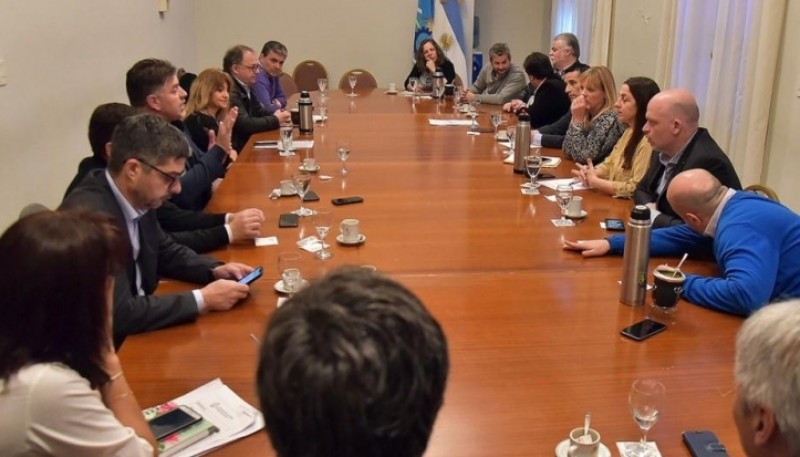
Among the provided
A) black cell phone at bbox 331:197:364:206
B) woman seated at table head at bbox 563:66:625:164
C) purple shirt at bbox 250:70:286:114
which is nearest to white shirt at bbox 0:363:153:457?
black cell phone at bbox 331:197:364:206

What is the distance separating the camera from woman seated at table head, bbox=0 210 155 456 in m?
1.24

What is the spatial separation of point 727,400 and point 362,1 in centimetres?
755

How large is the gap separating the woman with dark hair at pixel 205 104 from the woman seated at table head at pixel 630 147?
2024 mm

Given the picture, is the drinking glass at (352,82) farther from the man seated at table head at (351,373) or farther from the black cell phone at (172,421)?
the man seated at table head at (351,373)

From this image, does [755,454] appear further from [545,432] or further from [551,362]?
[551,362]

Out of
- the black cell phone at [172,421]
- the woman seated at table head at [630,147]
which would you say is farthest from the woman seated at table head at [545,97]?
the black cell phone at [172,421]

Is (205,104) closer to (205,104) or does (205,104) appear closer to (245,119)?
(205,104)

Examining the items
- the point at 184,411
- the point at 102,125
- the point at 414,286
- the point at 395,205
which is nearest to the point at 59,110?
the point at 102,125

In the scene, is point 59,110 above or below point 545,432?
above

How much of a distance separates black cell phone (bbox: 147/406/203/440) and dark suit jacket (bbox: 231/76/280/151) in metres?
3.47

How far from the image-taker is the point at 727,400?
1604 mm

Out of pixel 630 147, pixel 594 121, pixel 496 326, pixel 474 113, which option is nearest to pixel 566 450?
pixel 496 326

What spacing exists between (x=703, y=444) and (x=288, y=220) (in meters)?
1.80

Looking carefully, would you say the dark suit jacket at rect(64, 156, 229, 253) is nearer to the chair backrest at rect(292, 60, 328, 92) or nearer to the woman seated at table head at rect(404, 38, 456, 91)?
the woman seated at table head at rect(404, 38, 456, 91)
